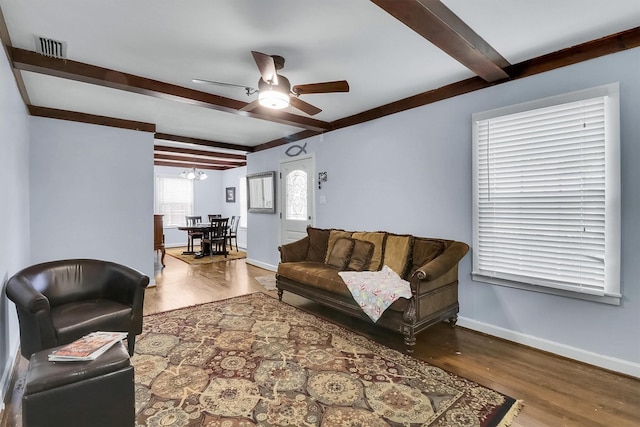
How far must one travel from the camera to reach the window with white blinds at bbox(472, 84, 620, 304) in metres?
2.42

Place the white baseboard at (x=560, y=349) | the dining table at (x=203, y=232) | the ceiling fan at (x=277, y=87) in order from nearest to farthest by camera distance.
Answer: the white baseboard at (x=560, y=349), the ceiling fan at (x=277, y=87), the dining table at (x=203, y=232)

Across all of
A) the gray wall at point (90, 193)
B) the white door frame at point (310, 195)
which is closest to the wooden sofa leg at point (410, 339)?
the white door frame at point (310, 195)

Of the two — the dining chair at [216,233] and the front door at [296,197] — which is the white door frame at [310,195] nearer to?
the front door at [296,197]

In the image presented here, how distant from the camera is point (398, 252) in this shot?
350 centimetres

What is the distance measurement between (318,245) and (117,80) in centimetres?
294

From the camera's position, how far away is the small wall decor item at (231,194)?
9.68m

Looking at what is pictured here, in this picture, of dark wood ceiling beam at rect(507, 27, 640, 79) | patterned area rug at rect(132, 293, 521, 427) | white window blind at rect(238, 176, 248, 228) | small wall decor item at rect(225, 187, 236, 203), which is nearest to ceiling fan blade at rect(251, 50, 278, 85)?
dark wood ceiling beam at rect(507, 27, 640, 79)

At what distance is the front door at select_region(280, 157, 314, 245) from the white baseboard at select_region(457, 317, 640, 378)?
2944 mm

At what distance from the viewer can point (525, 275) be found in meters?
2.86

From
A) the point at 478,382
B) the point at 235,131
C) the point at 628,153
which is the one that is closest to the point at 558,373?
the point at 478,382

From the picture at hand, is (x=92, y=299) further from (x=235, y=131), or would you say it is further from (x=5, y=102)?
(x=235, y=131)

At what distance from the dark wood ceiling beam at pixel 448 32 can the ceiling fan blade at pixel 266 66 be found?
0.87 m

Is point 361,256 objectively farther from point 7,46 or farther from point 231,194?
point 231,194

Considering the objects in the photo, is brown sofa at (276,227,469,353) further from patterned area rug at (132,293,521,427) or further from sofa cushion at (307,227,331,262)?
patterned area rug at (132,293,521,427)
